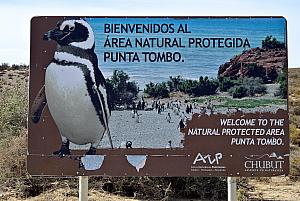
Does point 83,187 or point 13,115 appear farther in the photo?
point 13,115

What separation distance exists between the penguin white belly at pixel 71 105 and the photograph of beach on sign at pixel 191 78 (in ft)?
0.77

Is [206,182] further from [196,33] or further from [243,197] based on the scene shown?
[196,33]

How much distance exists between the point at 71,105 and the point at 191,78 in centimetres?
155

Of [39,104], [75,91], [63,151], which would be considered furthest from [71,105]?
[63,151]

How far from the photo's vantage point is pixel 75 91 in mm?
7020

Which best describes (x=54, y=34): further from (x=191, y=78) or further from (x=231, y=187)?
(x=231, y=187)

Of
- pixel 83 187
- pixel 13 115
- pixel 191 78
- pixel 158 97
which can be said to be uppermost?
pixel 191 78

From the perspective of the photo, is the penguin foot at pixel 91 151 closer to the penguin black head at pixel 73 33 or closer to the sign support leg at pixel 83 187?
the sign support leg at pixel 83 187

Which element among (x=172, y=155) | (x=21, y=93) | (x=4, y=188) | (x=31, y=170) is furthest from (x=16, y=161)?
(x=172, y=155)

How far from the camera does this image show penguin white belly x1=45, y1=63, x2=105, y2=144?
6.98 meters

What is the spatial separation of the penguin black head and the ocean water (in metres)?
0.09

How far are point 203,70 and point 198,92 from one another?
284 mm

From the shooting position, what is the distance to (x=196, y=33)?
6977 millimetres

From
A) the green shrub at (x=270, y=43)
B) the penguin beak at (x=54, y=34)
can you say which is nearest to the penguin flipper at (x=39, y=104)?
the penguin beak at (x=54, y=34)
